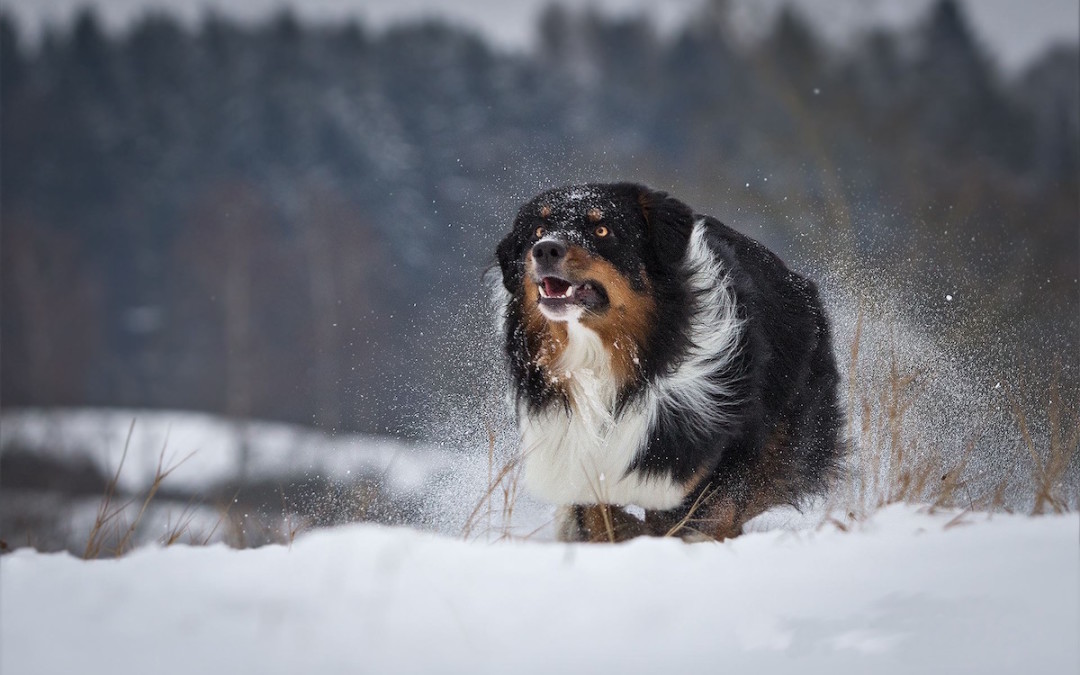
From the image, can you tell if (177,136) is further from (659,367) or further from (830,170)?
(659,367)

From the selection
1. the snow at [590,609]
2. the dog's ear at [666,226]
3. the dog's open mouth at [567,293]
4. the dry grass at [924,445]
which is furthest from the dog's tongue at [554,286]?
the dry grass at [924,445]

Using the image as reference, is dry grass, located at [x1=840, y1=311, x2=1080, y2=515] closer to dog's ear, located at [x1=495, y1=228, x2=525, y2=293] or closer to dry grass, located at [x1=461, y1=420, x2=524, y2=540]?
dry grass, located at [x1=461, y1=420, x2=524, y2=540]

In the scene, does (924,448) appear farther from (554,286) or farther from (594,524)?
(554,286)

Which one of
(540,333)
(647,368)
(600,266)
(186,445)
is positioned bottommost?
(186,445)

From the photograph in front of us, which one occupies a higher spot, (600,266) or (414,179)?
(414,179)

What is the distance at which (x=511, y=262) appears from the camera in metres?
4.74

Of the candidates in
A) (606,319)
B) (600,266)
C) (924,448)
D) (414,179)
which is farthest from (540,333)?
(414,179)

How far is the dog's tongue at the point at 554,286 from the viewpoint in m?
→ 4.39

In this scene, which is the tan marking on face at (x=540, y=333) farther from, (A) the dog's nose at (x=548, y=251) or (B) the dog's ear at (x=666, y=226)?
(B) the dog's ear at (x=666, y=226)

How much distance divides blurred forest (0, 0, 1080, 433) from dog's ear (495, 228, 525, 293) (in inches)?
17.2

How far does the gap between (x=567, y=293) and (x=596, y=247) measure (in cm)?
24

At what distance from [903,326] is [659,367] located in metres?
2.04

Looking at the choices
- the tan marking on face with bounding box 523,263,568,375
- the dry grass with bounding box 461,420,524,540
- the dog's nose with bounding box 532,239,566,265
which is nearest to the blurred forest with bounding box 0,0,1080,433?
the tan marking on face with bounding box 523,263,568,375

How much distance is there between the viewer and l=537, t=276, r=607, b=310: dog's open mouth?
4.33 metres
